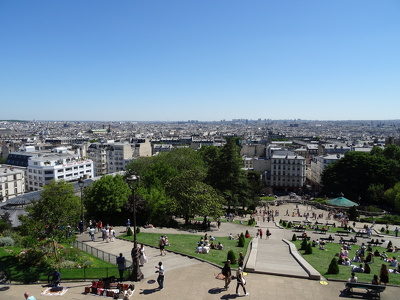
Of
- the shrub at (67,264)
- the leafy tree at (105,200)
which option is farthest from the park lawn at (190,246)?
the leafy tree at (105,200)

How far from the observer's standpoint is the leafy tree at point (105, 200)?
33.3 meters

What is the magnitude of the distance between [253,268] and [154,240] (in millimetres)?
9016

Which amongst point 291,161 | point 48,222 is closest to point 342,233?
point 48,222

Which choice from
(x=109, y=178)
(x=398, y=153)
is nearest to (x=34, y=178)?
(x=109, y=178)

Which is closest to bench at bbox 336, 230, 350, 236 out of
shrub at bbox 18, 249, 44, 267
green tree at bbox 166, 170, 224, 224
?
green tree at bbox 166, 170, 224, 224

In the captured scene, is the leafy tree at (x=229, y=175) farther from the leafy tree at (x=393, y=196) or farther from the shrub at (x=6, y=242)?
the shrub at (x=6, y=242)

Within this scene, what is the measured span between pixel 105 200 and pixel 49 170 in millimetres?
47163

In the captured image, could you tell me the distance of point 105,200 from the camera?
33.3 meters

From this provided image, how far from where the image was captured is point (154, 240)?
81.6 ft

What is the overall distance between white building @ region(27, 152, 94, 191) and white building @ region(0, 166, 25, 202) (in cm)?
212

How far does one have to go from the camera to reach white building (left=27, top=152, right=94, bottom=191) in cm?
7394

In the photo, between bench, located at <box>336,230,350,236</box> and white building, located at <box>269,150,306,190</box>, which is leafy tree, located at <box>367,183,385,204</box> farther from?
bench, located at <box>336,230,350,236</box>

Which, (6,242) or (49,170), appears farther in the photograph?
(49,170)

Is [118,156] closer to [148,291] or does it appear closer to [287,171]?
[287,171]
